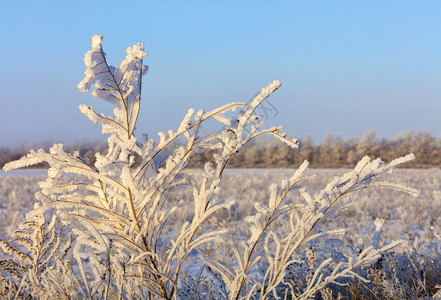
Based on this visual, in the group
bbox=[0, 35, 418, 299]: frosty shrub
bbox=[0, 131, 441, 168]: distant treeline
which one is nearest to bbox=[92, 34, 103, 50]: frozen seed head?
bbox=[0, 35, 418, 299]: frosty shrub

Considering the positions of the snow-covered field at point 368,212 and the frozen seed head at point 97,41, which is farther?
the snow-covered field at point 368,212

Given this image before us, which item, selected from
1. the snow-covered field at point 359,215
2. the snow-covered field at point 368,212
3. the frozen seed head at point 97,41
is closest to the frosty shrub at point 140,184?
the frozen seed head at point 97,41

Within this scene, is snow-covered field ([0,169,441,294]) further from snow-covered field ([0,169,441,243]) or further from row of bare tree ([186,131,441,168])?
row of bare tree ([186,131,441,168])

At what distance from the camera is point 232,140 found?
1474 mm

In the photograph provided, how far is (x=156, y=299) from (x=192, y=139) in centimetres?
77

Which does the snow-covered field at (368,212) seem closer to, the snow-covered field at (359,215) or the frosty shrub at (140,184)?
the snow-covered field at (359,215)

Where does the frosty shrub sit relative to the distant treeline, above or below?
above

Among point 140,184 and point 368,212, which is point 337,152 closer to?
point 368,212

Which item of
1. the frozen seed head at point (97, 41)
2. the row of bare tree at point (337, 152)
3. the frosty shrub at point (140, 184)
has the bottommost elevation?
the row of bare tree at point (337, 152)

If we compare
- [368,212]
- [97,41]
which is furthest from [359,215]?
[97,41]

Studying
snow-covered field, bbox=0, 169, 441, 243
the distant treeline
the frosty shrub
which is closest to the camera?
the frosty shrub

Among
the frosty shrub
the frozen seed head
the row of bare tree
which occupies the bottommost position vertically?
the row of bare tree

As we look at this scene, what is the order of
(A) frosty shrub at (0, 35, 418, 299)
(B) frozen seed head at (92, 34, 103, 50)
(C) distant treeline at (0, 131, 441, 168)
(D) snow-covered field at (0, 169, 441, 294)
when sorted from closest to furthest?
1. (B) frozen seed head at (92, 34, 103, 50)
2. (A) frosty shrub at (0, 35, 418, 299)
3. (D) snow-covered field at (0, 169, 441, 294)
4. (C) distant treeline at (0, 131, 441, 168)

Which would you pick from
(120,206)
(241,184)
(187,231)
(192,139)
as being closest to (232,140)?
(192,139)
